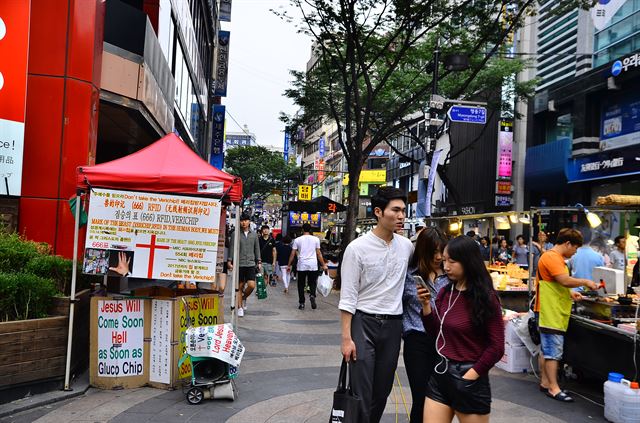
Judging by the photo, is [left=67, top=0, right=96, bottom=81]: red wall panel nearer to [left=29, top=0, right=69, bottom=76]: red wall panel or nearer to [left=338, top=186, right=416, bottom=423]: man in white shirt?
[left=29, top=0, right=69, bottom=76]: red wall panel

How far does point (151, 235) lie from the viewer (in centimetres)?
657

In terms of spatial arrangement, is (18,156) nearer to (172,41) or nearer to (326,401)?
(326,401)

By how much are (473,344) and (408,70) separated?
77.1 ft

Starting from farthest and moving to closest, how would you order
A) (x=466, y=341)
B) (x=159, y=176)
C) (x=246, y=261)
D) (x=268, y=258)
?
(x=268, y=258)
(x=246, y=261)
(x=159, y=176)
(x=466, y=341)

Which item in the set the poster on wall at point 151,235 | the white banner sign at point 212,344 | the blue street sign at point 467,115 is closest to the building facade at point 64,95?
the poster on wall at point 151,235

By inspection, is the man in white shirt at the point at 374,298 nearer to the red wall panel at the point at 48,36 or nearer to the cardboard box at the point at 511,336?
the cardboard box at the point at 511,336

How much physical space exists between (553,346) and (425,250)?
3.28 metres

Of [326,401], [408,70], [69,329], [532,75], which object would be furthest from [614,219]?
[532,75]

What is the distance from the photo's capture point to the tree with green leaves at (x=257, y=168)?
2501 inches

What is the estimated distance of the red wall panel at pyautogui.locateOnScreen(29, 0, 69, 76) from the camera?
333 inches

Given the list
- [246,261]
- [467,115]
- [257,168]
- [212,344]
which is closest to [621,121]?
[467,115]

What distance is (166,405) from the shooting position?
584 centimetres

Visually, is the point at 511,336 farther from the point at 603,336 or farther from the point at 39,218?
the point at 39,218

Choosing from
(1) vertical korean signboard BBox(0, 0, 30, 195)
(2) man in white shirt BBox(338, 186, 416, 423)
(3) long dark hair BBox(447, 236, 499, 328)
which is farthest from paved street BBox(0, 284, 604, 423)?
(1) vertical korean signboard BBox(0, 0, 30, 195)
